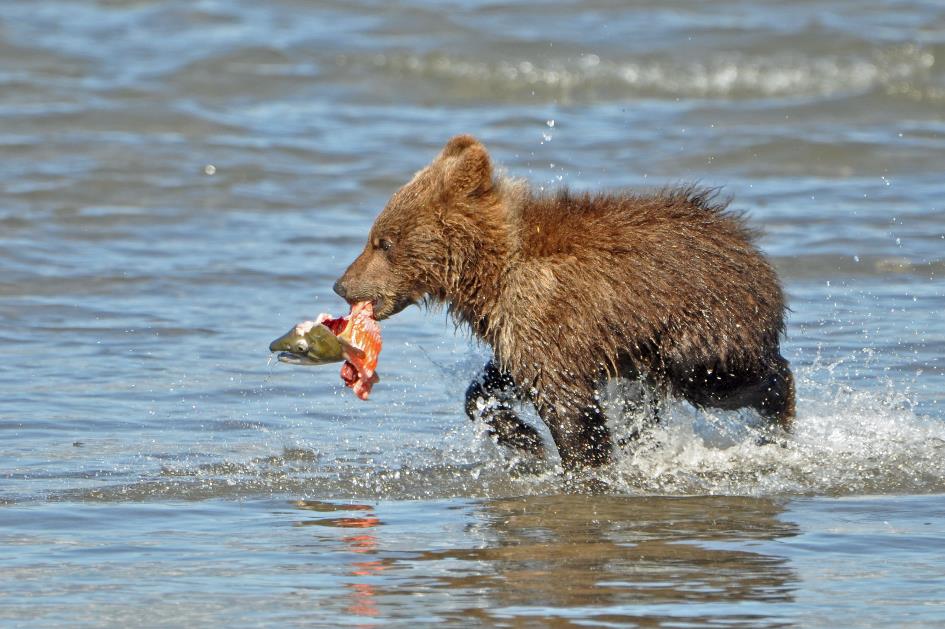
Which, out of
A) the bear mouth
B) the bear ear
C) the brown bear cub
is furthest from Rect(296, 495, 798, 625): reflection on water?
the bear ear

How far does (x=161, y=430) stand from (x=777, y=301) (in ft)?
10.4

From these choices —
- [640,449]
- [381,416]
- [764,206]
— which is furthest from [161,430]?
[764,206]

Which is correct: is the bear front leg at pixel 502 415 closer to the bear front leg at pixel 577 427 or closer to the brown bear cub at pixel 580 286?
the brown bear cub at pixel 580 286

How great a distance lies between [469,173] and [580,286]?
0.72 metres

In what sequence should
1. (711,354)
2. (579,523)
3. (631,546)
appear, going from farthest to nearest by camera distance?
1. (711,354)
2. (579,523)
3. (631,546)

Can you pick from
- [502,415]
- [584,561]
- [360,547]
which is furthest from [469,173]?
[584,561]

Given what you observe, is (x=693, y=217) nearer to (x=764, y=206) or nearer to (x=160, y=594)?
(x=160, y=594)

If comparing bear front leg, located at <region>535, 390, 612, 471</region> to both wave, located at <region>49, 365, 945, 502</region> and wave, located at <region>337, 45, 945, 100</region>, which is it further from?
wave, located at <region>337, 45, 945, 100</region>

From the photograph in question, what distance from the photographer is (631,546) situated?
5.73 metres

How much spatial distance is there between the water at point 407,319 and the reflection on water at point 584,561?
0.06 feet

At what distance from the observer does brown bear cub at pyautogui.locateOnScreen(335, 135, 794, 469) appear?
6715mm

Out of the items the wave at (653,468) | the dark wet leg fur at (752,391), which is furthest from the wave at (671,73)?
the dark wet leg fur at (752,391)

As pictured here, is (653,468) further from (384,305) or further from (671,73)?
(671,73)

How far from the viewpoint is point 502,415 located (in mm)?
7270
